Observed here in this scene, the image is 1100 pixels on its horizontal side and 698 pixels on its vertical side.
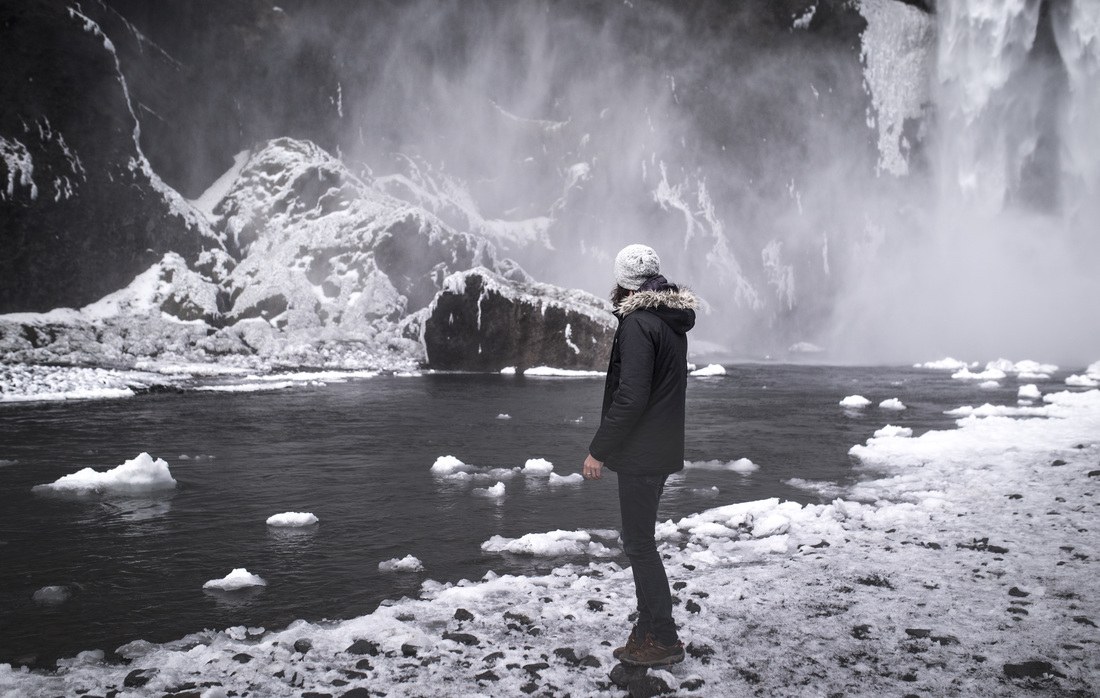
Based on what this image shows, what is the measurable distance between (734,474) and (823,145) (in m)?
87.7

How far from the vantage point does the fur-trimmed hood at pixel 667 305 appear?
4223 mm

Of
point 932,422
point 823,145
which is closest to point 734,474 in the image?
point 932,422

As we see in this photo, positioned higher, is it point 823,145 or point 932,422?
point 823,145

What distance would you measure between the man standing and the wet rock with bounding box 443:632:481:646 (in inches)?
39.3

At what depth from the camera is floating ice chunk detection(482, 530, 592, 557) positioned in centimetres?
670

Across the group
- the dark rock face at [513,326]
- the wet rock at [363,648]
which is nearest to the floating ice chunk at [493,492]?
the wet rock at [363,648]

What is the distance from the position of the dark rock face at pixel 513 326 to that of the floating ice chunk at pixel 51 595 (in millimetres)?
39718

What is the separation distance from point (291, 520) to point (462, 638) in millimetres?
4153

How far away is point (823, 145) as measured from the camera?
86.8 meters

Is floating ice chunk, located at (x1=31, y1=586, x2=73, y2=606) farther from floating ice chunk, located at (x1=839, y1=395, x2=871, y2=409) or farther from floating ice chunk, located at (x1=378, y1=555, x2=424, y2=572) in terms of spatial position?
floating ice chunk, located at (x1=839, y1=395, x2=871, y2=409)

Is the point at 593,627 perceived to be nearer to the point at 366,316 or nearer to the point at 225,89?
the point at 366,316

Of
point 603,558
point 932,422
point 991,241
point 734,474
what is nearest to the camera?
point 603,558

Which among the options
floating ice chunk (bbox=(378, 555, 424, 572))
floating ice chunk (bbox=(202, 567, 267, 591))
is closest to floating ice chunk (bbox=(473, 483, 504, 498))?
floating ice chunk (bbox=(378, 555, 424, 572))

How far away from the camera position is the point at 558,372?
145 feet
